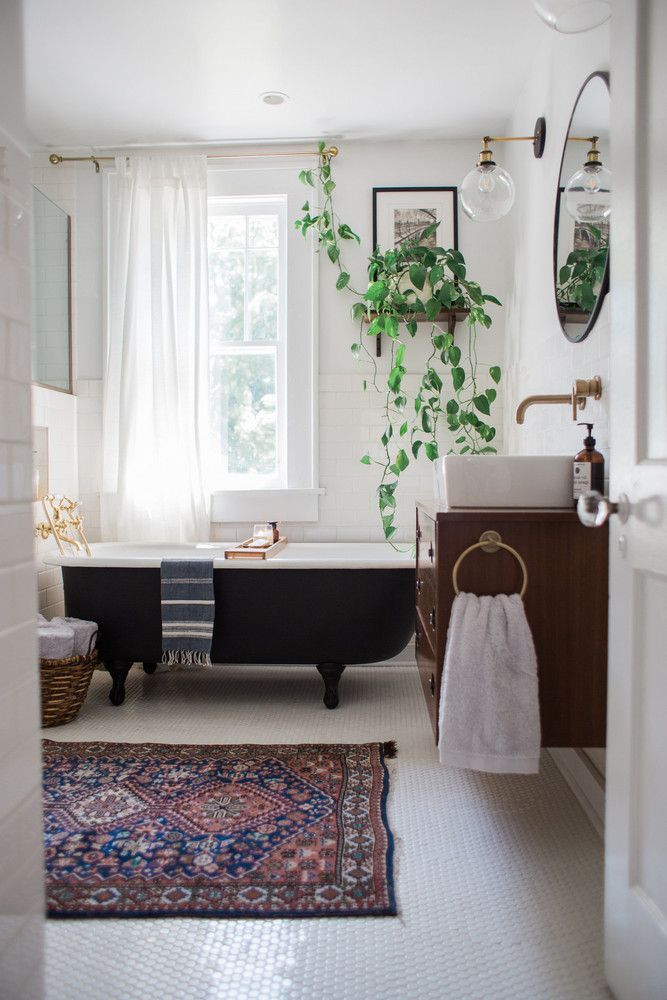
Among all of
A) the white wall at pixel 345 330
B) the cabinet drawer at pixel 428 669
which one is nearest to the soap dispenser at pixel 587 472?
the cabinet drawer at pixel 428 669

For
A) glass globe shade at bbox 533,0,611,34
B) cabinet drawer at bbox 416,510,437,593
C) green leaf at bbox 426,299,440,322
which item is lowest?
cabinet drawer at bbox 416,510,437,593

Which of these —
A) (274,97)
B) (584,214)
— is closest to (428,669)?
(584,214)

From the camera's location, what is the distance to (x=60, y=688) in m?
2.78

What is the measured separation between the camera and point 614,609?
1324 mm

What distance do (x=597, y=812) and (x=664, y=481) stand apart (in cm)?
132

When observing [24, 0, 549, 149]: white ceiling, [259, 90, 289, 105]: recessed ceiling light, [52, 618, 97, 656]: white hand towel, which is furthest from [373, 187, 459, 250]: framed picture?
[52, 618, 97, 656]: white hand towel

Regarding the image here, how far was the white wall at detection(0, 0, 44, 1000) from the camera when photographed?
0.85 m

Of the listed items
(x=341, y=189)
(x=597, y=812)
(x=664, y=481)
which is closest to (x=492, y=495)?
(x=664, y=481)

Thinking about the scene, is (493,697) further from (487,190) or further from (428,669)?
(487,190)

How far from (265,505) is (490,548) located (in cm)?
217

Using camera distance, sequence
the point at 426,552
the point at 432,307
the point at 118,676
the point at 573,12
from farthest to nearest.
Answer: the point at 432,307 → the point at 118,676 → the point at 426,552 → the point at 573,12

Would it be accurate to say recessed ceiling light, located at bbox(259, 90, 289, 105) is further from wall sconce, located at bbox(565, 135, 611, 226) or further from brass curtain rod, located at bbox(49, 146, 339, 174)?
wall sconce, located at bbox(565, 135, 611, 226)

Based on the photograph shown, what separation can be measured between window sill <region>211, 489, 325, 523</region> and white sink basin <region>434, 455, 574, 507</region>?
1949 mm

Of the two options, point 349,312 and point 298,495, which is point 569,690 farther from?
point 349,312
